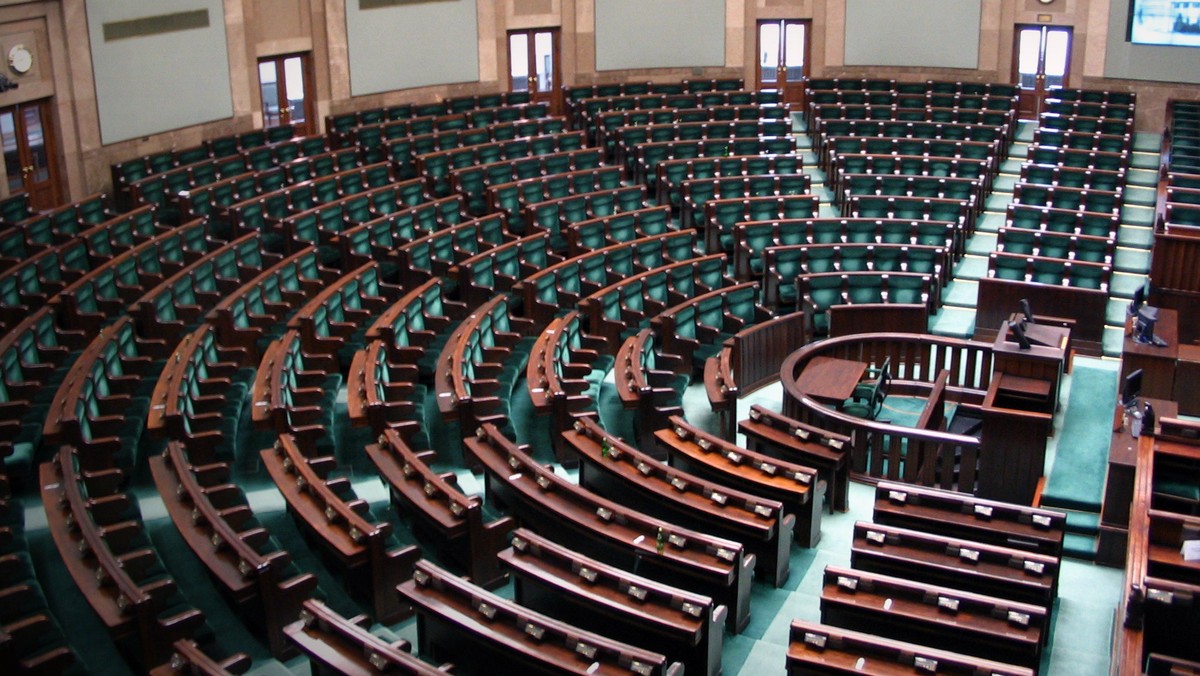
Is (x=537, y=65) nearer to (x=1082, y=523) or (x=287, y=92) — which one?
(x=287, y=92)

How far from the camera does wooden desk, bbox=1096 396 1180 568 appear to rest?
17.0 ft

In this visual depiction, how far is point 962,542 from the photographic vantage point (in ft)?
15.3

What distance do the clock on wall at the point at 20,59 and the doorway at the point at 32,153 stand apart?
11.3 inches

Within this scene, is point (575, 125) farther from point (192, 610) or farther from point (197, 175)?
point (192, 610)

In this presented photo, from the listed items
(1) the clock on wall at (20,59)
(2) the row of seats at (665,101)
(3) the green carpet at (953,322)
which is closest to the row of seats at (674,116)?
(2) the row of seats at (665,101)

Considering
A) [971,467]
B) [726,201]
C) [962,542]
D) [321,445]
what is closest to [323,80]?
[726,201]

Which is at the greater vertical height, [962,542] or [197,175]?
[197,175]

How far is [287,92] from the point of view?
11133 millimetres

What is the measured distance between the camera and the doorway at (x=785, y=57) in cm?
1262

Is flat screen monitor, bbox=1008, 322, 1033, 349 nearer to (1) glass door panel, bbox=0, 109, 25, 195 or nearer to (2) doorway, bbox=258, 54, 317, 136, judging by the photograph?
(1) glass door panel, bbox=0, 109, 25, 195

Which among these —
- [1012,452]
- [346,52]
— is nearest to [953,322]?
[1012,452]

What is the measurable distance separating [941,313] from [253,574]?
5220 mm

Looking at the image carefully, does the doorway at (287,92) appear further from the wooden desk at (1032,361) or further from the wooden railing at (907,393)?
the wooden desk at (1032,361)

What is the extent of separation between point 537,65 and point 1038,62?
4.65 m
